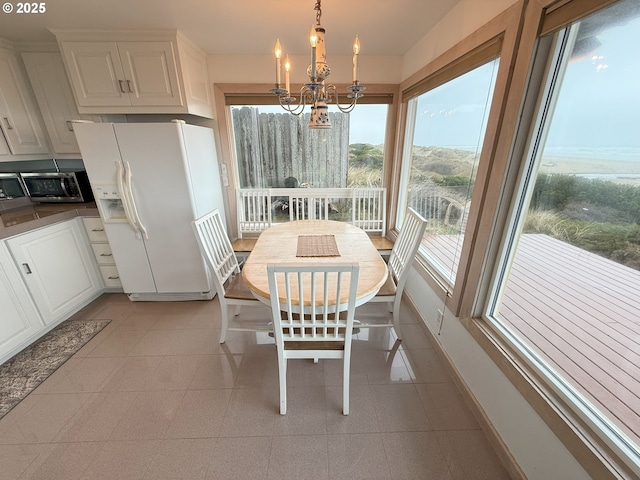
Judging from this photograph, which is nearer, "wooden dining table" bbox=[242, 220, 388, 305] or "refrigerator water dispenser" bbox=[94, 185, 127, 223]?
"wooden dining table" bbox=[242, 220, 388, 305]

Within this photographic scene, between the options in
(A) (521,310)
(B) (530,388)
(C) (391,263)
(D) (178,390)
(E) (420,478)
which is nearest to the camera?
(B) (530,388)

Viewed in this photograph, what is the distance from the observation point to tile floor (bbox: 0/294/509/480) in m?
1.25

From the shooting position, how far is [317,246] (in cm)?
194

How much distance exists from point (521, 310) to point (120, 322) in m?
2.98

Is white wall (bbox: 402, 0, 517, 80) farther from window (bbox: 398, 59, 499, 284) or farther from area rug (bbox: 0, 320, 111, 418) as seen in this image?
area rug (bbox: 0, 320, 111, 418)

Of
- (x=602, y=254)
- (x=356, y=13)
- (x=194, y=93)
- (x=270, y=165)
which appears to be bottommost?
(x=602, y=254)

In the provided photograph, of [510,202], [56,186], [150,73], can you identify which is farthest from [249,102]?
[510,202]

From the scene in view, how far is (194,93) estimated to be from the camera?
2311 millimetres

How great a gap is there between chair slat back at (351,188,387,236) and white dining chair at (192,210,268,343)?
1496mm

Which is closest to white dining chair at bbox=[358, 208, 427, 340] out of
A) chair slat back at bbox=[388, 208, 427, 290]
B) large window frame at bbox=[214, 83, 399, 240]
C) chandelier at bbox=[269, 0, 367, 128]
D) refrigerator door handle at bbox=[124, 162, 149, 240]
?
chair slat back at bbox=[388, 208, 427, 290]

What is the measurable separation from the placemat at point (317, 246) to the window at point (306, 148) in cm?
116

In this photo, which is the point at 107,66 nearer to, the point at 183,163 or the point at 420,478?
the point at 183,163

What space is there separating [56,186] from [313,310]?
9.27 ft

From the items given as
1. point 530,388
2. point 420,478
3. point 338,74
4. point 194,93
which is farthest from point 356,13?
point 420,478
